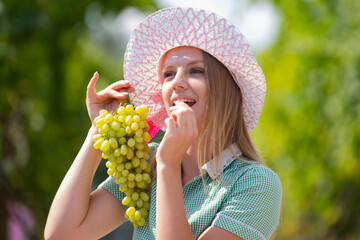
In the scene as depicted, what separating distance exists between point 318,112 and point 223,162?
630 cm

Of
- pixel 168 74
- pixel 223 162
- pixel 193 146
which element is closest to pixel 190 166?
pixel 193 146

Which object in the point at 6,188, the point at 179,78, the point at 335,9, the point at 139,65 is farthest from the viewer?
the point at 335,9

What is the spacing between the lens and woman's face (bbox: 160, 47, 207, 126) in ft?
6.23

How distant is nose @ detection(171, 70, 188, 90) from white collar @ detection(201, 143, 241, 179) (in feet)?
1.02

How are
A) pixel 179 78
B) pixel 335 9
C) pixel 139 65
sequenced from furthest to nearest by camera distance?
pixel 335 9 → pixel 139 65 → pixel 179 78

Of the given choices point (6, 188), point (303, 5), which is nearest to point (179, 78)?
point (6, 188)

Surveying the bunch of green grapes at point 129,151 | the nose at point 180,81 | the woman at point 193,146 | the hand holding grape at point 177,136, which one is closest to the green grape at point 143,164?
the bunch of green grapes at point 129,151

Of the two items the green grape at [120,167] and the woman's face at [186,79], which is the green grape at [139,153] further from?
the woman's face at [186,79]

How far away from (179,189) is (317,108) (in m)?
6.56

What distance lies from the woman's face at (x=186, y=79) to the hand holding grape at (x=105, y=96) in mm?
199

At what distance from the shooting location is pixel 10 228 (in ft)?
23.4

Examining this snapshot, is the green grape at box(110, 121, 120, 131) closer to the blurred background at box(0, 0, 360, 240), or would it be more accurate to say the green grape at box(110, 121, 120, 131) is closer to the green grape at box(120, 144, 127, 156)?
the green grape at box(120, 144, 127, 156)

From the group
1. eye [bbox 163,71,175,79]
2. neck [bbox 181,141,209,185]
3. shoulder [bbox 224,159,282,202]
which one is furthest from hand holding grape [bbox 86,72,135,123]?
shoulder [bbox 224,159,282,202]

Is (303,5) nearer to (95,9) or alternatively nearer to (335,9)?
(335,9)
